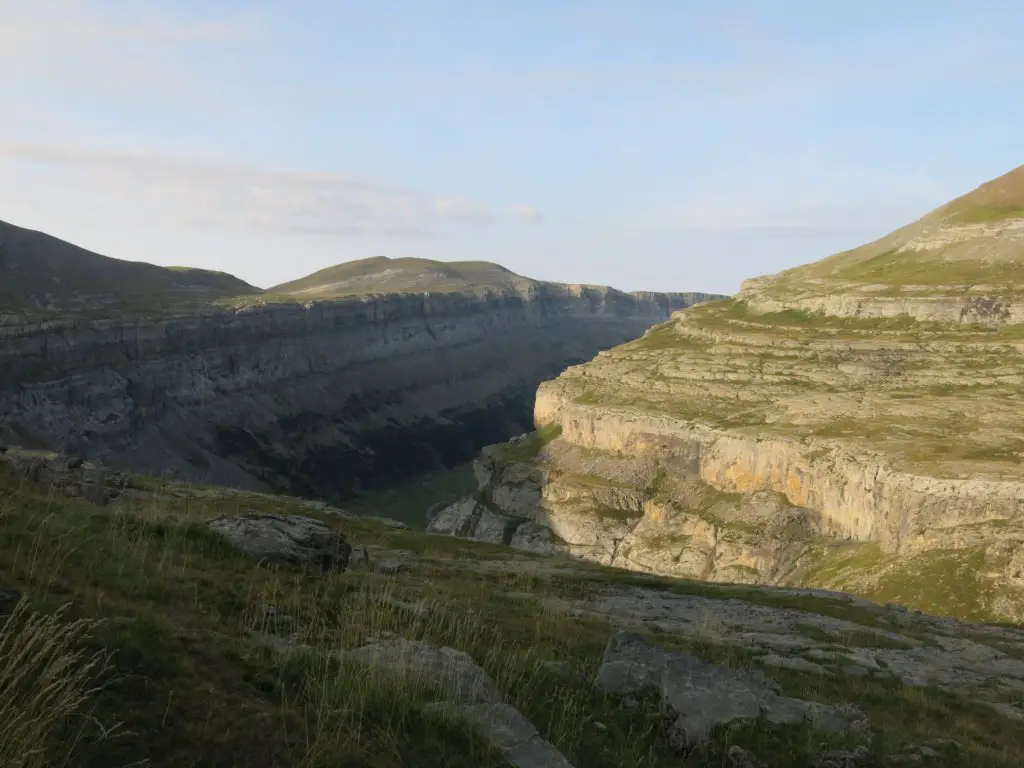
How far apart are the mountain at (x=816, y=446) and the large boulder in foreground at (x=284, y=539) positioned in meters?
54.1

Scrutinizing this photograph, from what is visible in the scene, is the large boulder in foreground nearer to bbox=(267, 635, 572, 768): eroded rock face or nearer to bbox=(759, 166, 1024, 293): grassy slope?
bbox=(267, 635, 572, 768): eroded rock face

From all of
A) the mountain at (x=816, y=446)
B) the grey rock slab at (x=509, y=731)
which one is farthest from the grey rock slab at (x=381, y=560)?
the mountain at (x=816, y=446)

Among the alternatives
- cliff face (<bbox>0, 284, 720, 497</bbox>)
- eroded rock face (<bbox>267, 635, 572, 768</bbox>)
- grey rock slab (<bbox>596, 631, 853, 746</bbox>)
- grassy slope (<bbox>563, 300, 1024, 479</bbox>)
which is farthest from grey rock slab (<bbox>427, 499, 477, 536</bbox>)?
eroded rock face (<bbox>267, 635, 572, 768</bbox>)

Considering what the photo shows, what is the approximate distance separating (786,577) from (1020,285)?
64646mm

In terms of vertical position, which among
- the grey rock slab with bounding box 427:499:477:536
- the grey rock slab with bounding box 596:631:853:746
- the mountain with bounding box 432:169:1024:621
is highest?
the grey rock slab with bounding box 596:631:853:746

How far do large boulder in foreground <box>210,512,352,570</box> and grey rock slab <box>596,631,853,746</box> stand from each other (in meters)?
7.96

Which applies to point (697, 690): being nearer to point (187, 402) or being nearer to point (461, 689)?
point (461, 689)

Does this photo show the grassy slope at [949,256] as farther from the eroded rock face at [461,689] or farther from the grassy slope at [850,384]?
the eroded rock face at [461,689]

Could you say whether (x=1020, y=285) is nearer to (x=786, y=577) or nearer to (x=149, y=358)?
(x=786, y=577)

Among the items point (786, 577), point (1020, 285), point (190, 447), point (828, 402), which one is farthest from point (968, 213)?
point (190, 447)

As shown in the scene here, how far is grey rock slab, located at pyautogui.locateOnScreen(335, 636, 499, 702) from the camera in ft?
27.2

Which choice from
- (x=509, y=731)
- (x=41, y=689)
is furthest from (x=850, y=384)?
(x=41, y=689)

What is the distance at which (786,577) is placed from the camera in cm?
7406

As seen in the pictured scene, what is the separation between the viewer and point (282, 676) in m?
7.93
